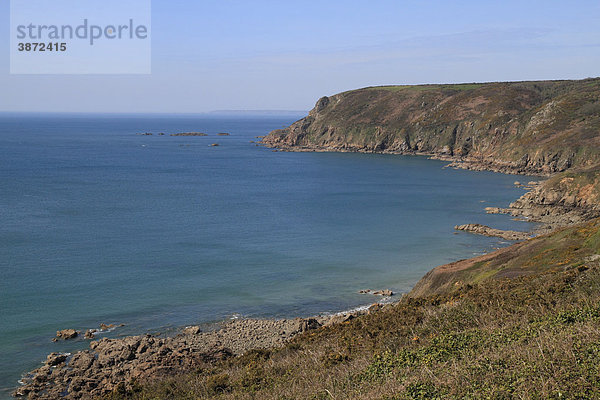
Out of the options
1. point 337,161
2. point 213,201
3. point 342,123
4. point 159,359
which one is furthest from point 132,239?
point 342,123

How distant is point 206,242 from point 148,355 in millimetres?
27222

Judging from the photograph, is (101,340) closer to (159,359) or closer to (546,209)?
(159,359)

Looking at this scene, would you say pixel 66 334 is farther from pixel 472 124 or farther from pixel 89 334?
pixel 472 124

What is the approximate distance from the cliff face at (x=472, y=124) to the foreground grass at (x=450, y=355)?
83.5 m

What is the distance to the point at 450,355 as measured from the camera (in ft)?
55.8

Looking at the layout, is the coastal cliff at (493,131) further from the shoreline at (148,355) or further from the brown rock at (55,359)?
the brown rock at (55,359)

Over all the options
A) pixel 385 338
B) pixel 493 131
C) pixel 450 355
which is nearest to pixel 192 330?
pixel 385 338

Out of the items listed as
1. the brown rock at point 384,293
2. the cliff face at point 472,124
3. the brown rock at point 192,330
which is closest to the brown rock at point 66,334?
the brown rock at point 192,330

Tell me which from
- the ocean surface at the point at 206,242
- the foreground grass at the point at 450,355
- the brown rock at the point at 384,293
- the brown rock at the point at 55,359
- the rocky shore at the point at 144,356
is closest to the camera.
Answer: the foreground grass at the point at 450,355

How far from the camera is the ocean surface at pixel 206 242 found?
38.0 meters

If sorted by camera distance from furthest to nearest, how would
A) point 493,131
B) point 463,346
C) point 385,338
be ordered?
point 493,131, point 385,338, point 463,346

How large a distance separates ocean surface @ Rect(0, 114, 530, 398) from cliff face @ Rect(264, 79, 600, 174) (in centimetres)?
1491

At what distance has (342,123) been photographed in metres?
176

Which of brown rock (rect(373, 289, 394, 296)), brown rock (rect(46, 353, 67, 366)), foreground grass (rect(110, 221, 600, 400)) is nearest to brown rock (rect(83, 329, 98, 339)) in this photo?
brown rock (rect(46, 353, 67, 366))
